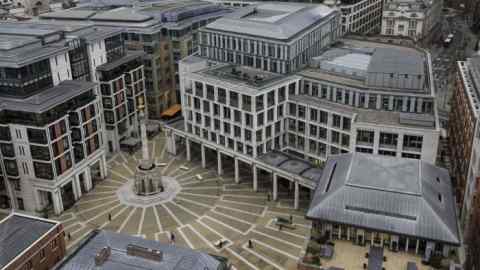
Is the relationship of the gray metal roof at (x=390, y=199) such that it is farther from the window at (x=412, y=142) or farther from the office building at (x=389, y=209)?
the window at (x=412, y=142)

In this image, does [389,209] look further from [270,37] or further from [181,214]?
[270,37]

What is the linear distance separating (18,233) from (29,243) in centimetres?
311

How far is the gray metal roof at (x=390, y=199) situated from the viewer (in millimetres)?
75625

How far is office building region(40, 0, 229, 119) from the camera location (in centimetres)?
15725

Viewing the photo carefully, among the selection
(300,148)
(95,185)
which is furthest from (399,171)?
(95,185)

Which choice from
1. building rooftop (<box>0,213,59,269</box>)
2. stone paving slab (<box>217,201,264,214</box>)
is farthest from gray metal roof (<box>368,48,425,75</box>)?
building rooftop (<box>0,213,59,269</box>)

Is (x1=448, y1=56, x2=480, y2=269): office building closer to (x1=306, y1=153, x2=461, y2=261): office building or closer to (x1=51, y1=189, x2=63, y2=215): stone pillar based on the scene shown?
(x1=306, y1=153, x2=461, y2=261): office building

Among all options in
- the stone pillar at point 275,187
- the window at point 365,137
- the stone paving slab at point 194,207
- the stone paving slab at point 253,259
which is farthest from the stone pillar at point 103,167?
the window at point 365,137

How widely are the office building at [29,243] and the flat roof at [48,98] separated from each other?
25.9m

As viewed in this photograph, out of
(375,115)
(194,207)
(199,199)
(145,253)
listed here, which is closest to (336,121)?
(375,115)

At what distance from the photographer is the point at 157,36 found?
159 metres

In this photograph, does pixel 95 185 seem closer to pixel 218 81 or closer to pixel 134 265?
pixel 218 81

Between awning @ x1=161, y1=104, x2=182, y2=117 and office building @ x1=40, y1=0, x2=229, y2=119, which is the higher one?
office building @ x1=40, y1=0, x2=229, y2=119

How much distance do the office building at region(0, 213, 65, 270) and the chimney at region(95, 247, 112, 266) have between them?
15.6 metres
